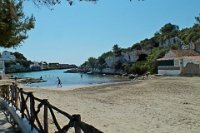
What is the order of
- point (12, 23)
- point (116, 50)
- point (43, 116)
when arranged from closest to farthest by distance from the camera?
point (43, 116), point (12, 23), point (116, 50)

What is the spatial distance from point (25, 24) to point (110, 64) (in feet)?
419

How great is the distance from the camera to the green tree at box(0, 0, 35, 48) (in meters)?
15.5

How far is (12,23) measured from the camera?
18234 millimetres

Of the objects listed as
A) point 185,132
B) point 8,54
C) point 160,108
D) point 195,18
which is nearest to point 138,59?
point 195,18

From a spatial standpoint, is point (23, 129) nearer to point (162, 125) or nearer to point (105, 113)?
point (162, 125)

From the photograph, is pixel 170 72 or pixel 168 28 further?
pixel 168 28

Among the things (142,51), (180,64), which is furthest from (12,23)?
(142,51)

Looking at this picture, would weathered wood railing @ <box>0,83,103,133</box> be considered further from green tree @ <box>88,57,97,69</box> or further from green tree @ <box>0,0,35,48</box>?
green tree @ <box>88,57,97,69</box>

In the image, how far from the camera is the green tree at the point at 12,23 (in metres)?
15.5

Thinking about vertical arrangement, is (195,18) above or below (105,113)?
above

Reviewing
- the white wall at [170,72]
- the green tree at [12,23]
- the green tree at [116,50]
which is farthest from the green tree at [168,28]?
the green tree at [12,23]

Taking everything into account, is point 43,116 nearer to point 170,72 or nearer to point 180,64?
Result: point 180,64

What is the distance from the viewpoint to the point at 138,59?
123 m

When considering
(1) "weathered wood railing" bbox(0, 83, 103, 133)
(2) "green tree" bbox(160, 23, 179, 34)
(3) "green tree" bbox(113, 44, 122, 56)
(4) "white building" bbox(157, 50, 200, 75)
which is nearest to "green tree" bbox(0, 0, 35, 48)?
(1) "weathered wood railing" bbox(0, 83, 103, 133)
